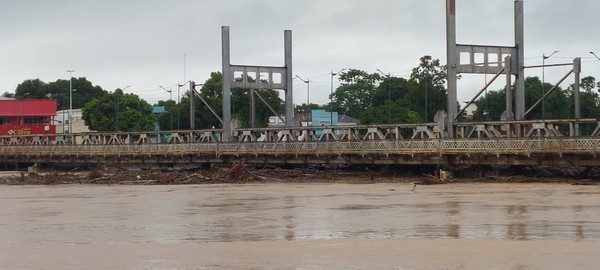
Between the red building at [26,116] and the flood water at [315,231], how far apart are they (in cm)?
7398

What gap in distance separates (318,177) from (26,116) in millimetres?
69354

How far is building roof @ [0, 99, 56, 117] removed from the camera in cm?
10225

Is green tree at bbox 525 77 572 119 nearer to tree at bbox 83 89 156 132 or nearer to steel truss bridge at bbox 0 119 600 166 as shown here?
steel truss bridge at bbox 0 119 600 166

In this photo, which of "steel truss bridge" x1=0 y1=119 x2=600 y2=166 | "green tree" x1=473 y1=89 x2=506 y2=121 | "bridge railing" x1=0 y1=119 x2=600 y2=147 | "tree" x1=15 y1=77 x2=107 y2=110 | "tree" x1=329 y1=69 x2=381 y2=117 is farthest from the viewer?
"tree" x1=15 y1=77 x2=107 y2=110

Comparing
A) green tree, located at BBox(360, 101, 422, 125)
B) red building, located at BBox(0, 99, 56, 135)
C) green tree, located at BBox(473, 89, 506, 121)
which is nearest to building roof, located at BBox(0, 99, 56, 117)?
red building, located at BBox(0, 99, 56, 135)

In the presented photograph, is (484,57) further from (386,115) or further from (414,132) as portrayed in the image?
(386,115)

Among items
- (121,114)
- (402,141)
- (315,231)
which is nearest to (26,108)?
(121,114)

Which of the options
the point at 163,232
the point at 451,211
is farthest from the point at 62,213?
the point at 451,211

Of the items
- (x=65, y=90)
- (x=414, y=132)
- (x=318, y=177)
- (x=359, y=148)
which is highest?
(x=65, y=90)

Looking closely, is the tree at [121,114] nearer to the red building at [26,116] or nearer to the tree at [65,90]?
the red building at [26,116]

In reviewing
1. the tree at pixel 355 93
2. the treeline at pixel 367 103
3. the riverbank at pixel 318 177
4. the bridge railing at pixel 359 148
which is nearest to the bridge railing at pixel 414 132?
the bridge railing at pixel 359 148

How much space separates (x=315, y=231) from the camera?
748 inches

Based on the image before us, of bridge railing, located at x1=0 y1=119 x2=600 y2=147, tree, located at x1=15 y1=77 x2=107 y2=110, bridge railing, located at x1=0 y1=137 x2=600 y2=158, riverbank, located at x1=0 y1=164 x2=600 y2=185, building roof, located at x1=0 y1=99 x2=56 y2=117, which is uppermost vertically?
tree, located at x1=15 y1=77 x2=107 y2=110

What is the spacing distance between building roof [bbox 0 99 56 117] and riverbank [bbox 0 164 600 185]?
52510mm
